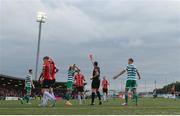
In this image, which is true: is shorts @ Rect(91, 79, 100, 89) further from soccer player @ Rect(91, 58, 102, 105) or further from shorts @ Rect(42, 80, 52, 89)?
shorts @ Rect(42, 80, 52, 89)

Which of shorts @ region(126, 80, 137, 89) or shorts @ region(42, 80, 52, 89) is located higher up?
shorts @ region(126, 80, 137, 89)

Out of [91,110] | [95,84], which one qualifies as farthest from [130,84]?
[91,110]

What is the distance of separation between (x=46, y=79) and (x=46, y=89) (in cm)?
43

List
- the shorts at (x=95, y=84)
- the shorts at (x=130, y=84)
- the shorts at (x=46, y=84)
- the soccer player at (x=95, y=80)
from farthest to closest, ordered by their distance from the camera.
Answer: the shorts at (x=130, y=84) < the shorts at (x=95, y=84) < the soccer player at (x=95, y=80) < the shorts at (x=46, y=84)

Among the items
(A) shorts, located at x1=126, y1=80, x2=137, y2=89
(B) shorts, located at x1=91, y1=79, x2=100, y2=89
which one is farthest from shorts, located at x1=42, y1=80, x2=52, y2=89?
(A) shorts, located at x1=126, y1=80, x2=137, y2=89

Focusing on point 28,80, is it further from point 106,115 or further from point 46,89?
point 106,115

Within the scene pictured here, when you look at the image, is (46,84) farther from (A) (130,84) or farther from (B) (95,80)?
(A) (130,84)

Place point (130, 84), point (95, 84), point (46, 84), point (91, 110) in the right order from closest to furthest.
→ point (91, 110) < point (46, 84) < point (95, 84) < point (130, 84)

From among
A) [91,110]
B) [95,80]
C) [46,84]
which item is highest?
[95,80]

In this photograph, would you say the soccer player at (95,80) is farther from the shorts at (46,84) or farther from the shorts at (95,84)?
the shorts at (46,84)

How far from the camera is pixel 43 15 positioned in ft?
219

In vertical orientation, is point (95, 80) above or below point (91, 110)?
above

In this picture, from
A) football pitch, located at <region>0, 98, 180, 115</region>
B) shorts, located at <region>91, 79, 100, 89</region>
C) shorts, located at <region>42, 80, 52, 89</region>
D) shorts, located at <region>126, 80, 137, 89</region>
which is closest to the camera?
football pitch, located at <region>0, 98, 180, 115</region>

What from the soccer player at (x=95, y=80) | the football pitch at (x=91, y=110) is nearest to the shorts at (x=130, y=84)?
the soccer player at (x=95, y=80)
